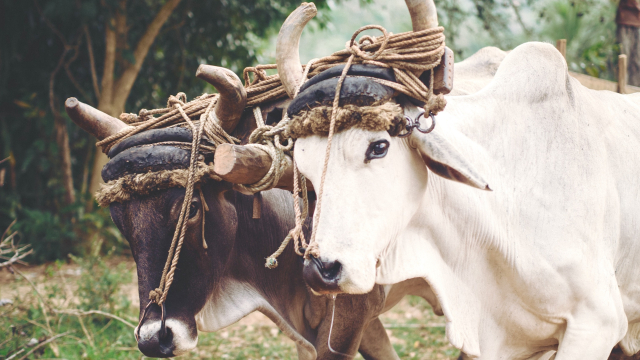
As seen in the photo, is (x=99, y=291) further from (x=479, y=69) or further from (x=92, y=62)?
(x=479, y=69)

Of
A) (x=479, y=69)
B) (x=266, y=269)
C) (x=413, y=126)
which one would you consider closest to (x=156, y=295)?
(x=266, y=269)

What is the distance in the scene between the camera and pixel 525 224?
7.66ft

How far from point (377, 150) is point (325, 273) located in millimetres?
441

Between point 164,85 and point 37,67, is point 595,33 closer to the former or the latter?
point 164,85

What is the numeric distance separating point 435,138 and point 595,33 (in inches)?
545

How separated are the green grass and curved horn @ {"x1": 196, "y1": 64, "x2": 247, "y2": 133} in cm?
223

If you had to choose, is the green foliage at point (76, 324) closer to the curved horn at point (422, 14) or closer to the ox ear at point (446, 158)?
the ox ear at point (446, 158)

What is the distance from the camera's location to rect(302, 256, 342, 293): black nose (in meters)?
1.84

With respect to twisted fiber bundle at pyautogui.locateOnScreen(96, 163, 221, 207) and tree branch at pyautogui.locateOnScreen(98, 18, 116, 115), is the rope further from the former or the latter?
tree branch at pyautogui.locateOnScreen(98, 18, 116, 115)

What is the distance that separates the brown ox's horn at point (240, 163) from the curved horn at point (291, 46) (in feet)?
0.92

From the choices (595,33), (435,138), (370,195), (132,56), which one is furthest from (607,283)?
(595,33)

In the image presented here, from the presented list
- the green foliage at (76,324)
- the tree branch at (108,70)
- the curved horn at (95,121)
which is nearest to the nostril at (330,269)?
the curved horn at (95,121)

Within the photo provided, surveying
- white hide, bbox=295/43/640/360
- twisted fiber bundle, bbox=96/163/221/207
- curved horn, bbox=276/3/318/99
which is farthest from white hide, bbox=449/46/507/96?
twisted fiber bundle, bbox=96/163/221/207

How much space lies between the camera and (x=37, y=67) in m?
7.30
